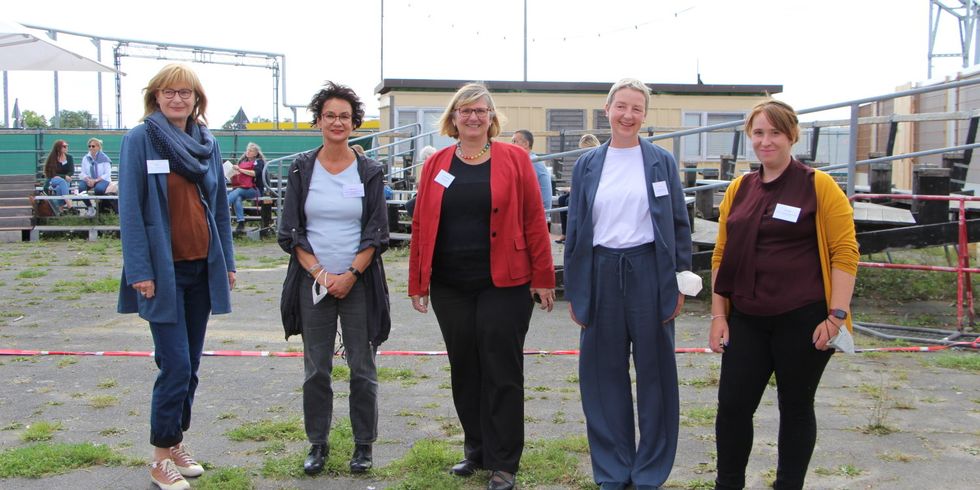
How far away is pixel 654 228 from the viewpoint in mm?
4016

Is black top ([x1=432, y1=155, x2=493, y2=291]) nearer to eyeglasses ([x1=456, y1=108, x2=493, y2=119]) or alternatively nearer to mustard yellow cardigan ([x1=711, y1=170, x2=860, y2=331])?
eyeglasses ([x1=456, y1=108, x2=493, y2=119])

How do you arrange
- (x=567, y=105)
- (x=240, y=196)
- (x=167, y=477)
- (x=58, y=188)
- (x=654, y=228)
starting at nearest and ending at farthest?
(x=654, y=228) → (x=167, y=477) → (x=240, y=196) → (x=58, y=188) → (x=567, y=105)

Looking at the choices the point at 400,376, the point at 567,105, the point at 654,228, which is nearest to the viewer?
the point at 654,228

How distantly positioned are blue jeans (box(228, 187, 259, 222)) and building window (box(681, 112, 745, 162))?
9.07m

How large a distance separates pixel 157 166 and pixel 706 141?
57.4 feet

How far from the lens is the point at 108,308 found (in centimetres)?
945

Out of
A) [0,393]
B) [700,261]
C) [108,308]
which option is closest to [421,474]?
[0,393]

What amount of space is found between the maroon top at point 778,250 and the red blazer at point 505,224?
0.88m

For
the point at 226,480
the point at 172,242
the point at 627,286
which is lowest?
the point at 226,480

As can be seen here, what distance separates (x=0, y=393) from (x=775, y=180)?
16.1ft

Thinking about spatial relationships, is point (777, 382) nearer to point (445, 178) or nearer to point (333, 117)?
point (445, 178)

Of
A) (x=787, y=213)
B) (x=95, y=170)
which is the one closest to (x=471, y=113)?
(x=787, y=213)

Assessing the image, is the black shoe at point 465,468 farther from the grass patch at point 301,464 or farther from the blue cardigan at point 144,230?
the blue cardigan at point 144,230

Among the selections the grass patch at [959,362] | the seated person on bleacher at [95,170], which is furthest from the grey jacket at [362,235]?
the seated person on bleacher at [95,170]
